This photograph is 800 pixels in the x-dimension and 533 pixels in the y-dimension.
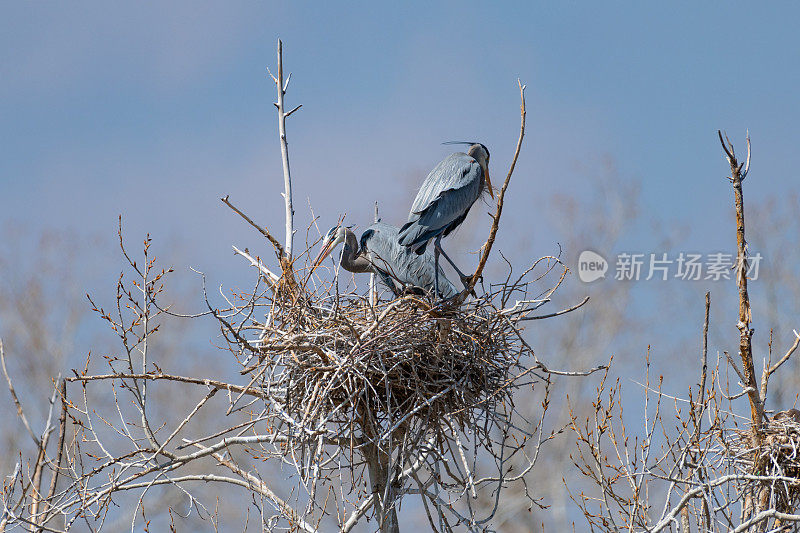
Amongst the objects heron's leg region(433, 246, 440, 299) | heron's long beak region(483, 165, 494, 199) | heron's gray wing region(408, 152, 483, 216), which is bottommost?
heron's leg region(433, 246, 440, 299)

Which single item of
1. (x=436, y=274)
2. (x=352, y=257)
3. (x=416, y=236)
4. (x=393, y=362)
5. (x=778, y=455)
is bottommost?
(x=778, y=455)

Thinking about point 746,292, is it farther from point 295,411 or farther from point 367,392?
point 295,411

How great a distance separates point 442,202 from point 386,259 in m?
0.55

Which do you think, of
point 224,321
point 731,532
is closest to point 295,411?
point 224,321

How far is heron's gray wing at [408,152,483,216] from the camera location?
19.3ft

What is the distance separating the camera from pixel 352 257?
241 inches

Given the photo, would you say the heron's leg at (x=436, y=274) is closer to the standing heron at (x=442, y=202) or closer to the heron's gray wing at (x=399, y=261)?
the standing heron at (x=442, y=202)

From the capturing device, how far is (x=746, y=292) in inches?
185

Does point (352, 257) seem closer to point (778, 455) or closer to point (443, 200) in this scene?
point (443, 200)

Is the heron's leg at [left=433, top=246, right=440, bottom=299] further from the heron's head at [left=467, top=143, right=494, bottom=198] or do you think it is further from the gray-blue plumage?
the heron's head at [left=467, top=143, right=494, bottom=198]

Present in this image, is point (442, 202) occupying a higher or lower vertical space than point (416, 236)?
higher

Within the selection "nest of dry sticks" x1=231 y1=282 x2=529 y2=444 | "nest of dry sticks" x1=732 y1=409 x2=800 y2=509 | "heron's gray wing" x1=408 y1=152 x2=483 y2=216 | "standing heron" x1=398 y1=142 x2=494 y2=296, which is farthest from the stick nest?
"nest of dry sticks" x1=732 y1=409 x2=800 y2=509

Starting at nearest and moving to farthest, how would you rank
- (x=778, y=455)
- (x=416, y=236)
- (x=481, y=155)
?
(x=778, y=455), (x=416, y=236), (x=481, y=155)

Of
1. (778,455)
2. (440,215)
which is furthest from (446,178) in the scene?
(778,455)
